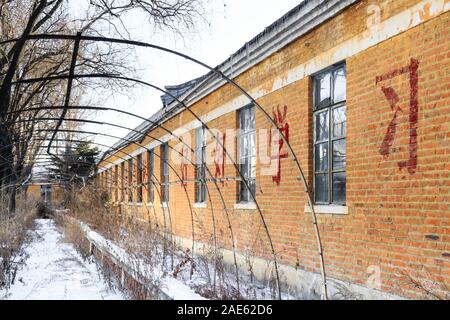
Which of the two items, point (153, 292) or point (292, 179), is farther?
point (292, 179)

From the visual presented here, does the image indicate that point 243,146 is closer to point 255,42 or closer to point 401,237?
point 255,42

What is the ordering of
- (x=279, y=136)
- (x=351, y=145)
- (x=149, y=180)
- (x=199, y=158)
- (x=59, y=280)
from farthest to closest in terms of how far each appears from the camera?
(x=149, y=180) → (x=199, y=158) → (x=59, y=280) → (x=279, y=136) → (x=351, y=145)

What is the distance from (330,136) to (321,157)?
41 cm

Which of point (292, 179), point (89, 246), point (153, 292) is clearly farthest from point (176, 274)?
point (89, 246)

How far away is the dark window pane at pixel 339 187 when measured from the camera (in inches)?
263

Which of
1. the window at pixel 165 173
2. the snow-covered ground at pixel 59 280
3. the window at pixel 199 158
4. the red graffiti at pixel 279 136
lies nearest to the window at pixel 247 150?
the red graffiti at pixel 279 136

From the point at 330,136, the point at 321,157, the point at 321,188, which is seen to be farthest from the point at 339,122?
the point at 321,188

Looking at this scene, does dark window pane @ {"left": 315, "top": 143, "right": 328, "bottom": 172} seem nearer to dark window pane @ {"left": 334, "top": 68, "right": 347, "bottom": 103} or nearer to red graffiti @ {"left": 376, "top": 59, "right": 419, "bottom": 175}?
dark window pane @ {"left": 334, "top": 68, "right": 347, "bottom": 103}

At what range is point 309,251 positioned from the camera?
729 centimetres

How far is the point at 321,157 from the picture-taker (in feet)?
23.7

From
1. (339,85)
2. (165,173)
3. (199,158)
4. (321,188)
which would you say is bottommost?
(321,188)

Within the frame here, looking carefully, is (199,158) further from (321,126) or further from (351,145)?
(351,145)
